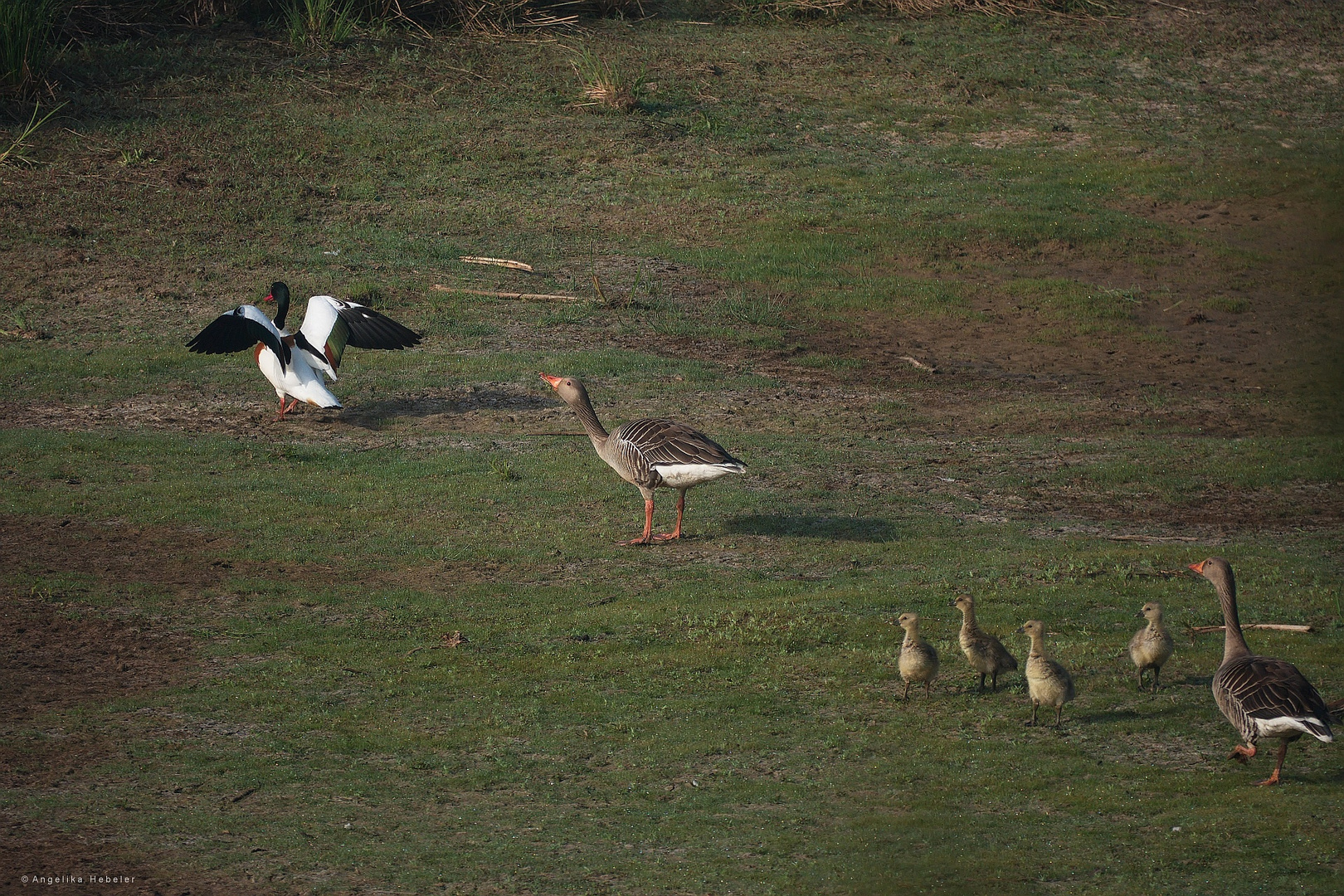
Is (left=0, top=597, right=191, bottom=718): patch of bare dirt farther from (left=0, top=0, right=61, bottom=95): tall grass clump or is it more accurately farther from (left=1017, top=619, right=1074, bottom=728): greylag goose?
(left=0, top=0, right=61, bottom=95): tall grass clump

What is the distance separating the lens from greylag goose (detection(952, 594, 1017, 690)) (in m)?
8.73

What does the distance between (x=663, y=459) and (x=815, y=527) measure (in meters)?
1.74

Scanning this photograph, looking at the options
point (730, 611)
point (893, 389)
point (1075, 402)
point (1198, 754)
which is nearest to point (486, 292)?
point (893, 389)

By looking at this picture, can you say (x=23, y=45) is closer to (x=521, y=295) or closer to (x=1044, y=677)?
(x=521, y=295)

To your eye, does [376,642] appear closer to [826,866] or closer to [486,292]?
[826,866]

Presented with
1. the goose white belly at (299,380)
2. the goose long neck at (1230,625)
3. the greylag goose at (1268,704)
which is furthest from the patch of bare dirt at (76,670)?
the goose long neck at (1230,625)

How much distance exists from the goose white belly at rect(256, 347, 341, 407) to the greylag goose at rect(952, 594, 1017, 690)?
864cm

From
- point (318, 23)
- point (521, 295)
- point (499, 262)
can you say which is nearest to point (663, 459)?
point (521, 295)

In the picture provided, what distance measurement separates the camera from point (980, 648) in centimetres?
874

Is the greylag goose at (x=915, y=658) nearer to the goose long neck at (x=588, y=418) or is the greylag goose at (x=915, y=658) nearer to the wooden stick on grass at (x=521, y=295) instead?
the goose long neck at (x=588, y=418)

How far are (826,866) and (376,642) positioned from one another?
436 cm

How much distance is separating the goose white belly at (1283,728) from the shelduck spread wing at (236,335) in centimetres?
1097

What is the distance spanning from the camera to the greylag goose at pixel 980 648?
28.6 ft

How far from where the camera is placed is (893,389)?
1742cm
